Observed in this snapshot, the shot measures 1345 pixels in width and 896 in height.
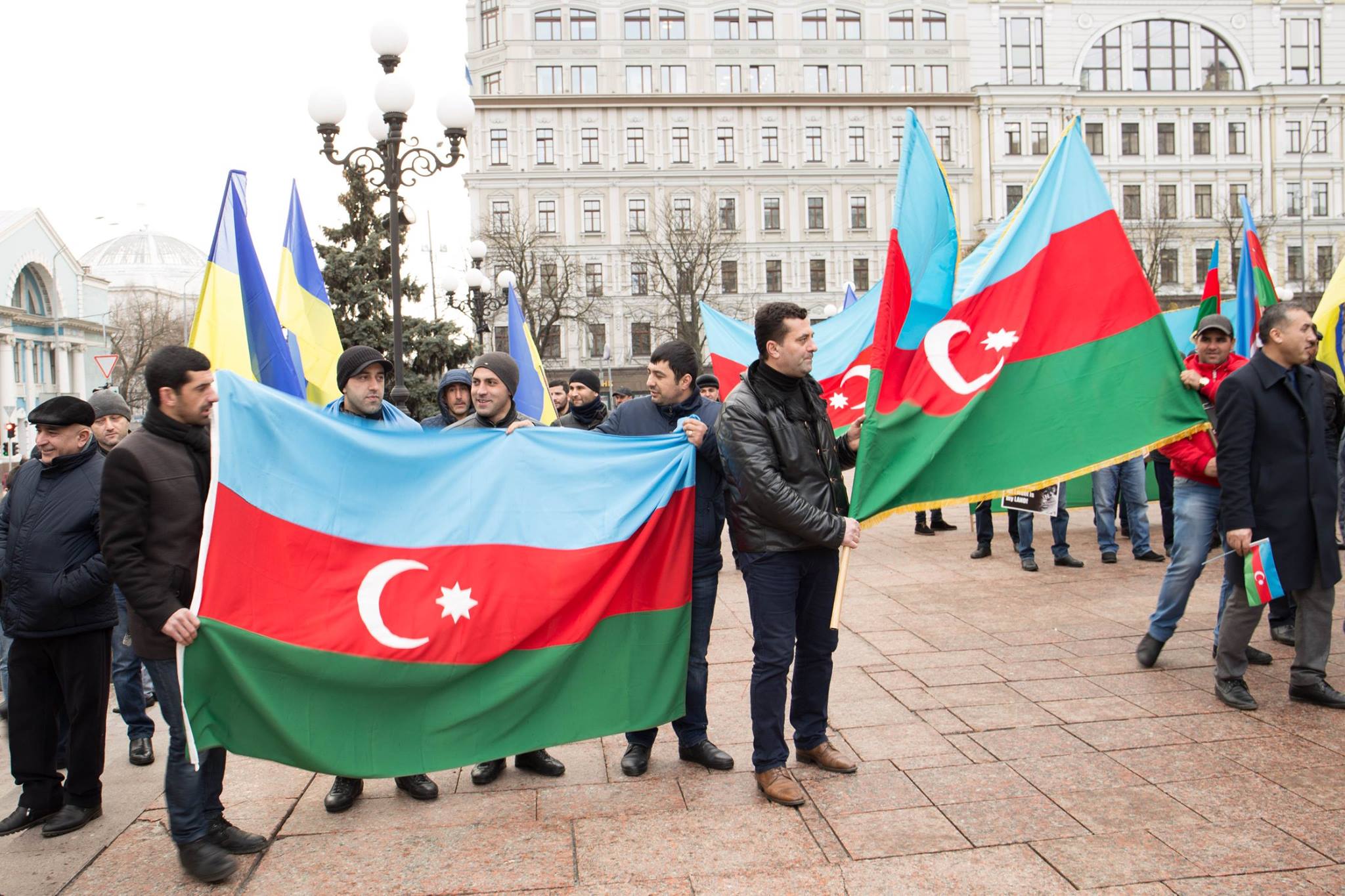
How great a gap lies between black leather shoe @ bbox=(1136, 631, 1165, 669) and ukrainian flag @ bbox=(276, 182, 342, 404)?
6.26m

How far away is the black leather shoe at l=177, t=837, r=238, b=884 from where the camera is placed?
13.4ft

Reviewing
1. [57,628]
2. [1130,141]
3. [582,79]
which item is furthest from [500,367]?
[1130,141]

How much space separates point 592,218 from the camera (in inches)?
2393

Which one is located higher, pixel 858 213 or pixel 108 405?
pixel 858 213

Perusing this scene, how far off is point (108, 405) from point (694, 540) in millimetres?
3781

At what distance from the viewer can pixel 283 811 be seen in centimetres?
483

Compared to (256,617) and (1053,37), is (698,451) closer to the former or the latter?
(256,617)

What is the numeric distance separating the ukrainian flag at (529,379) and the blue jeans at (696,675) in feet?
19.9

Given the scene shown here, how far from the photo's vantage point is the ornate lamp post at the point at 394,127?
1101 centimetres

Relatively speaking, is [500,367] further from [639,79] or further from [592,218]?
[639,79]

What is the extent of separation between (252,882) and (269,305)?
4.18 m

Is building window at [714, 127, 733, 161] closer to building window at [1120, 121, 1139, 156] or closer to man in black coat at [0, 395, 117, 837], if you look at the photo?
building window at [1120, 121, 1139, 156]

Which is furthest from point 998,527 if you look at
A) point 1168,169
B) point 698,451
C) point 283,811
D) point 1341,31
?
point 1341,31

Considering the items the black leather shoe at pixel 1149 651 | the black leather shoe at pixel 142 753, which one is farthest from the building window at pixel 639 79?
the black leather shoe at pixel 142 753
